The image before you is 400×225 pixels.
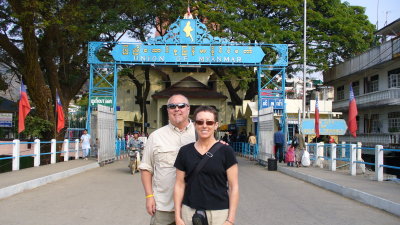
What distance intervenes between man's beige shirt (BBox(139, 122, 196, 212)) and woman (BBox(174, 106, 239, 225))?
0.83 feet

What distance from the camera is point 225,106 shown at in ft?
146

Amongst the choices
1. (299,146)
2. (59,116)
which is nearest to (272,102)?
(299,146)

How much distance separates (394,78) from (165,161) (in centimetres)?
2709

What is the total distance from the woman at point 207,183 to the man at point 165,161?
259 millimetres

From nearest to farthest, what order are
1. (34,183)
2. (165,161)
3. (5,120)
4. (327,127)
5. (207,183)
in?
(207,183), (165,161), (34,183), (327,127), (5,120)

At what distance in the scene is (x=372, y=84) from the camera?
30.5 meters

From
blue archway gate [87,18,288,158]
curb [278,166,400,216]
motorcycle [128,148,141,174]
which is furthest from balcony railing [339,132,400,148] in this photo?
motorcycle [128,148,141,174]

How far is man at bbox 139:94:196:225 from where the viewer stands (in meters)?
3.61

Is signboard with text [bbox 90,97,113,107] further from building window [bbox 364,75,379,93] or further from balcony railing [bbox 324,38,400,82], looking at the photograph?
building window [bbox 364,75,379,93]

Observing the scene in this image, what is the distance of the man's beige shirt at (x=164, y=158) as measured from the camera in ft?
11.8

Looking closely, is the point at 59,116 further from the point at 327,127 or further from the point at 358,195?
the point at 358,195

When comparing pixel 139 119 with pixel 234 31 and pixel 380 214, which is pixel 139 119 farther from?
pixel 380 214

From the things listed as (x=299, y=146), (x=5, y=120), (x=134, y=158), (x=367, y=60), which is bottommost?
(x=134, y=158)

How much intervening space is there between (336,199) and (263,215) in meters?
2.95
